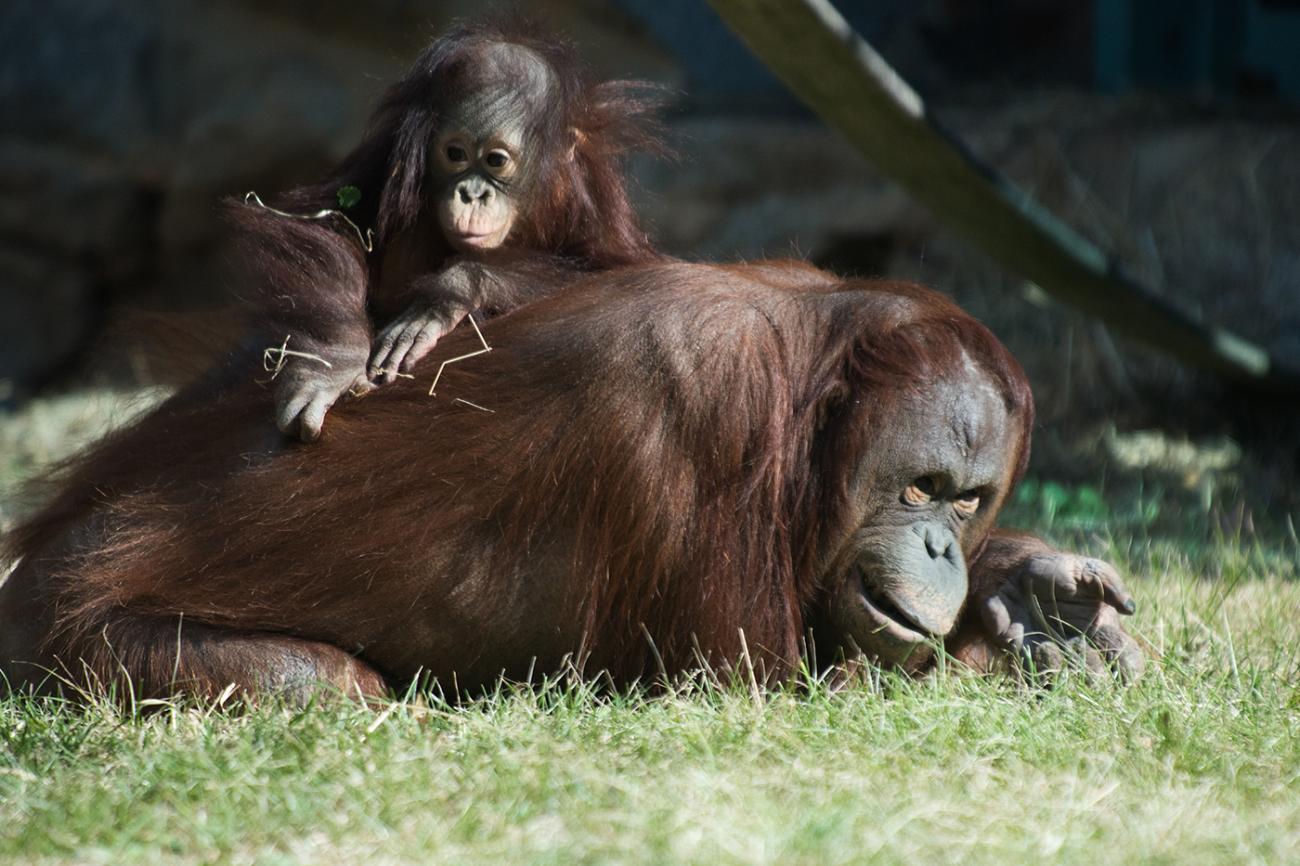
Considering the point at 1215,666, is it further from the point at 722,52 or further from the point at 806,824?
the point at 722,52

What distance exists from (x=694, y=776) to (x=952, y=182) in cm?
270

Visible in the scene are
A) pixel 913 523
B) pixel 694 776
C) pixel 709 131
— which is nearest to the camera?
pixel 694 776

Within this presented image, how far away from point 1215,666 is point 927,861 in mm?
1340

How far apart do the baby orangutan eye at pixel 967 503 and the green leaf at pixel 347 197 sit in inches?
58.9

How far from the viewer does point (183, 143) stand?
329 inches

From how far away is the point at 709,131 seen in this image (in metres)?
8.04

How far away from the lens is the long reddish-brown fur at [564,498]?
9.67 feet

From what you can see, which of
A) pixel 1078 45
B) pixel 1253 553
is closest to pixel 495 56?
pixel 1253 553

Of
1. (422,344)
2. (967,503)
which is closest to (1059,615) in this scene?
(967,503)

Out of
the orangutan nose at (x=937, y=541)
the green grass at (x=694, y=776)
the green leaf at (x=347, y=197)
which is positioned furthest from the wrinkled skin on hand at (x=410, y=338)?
the orangutan nose at (x=937, y=541)

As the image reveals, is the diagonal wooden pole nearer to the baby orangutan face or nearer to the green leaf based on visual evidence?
the baby orangutan face

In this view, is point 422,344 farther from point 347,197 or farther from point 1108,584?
point 1108,584

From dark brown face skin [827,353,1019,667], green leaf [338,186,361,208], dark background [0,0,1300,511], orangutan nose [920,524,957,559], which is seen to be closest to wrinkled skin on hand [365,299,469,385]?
green leaf [338,186,361,208]

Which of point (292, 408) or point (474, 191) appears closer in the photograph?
point (292, 408)
